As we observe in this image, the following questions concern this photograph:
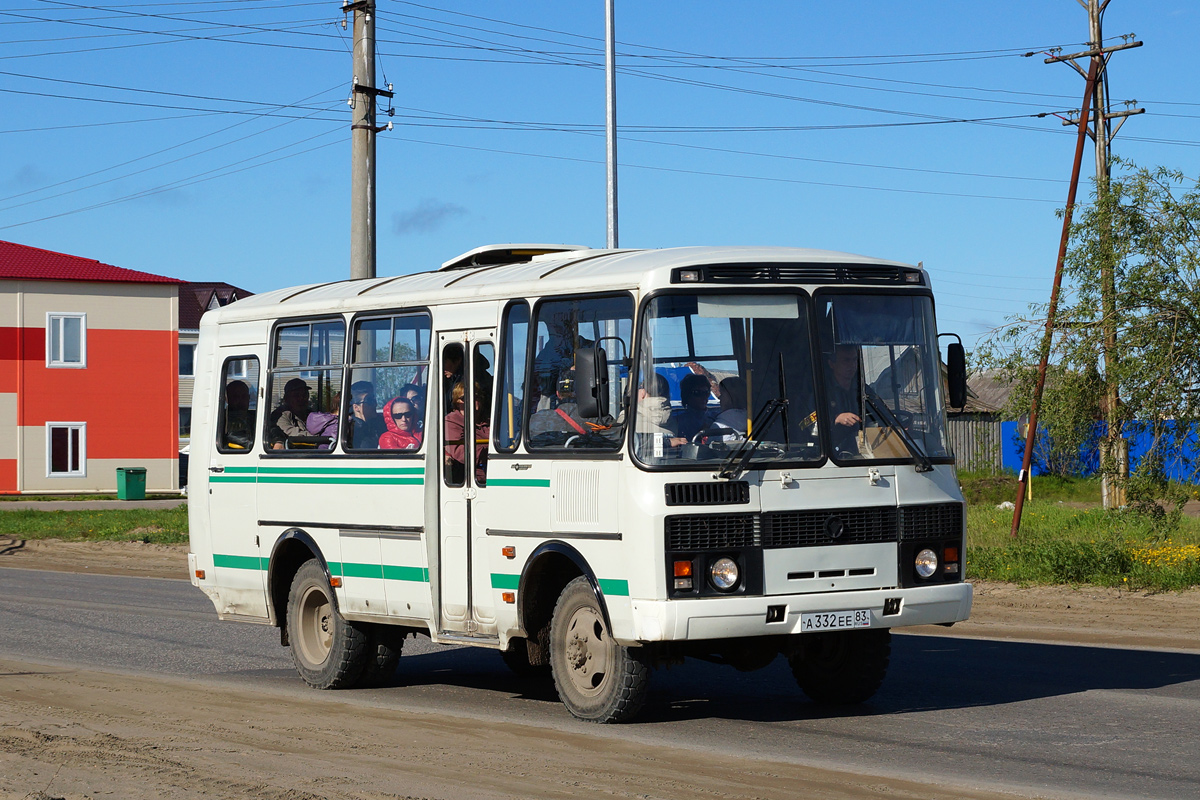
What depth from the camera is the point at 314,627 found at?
1270cm

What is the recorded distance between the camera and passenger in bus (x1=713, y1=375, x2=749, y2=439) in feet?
31.1

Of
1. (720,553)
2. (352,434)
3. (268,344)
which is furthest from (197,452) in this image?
(720,553)

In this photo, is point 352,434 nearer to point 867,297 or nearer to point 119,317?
point 867,297

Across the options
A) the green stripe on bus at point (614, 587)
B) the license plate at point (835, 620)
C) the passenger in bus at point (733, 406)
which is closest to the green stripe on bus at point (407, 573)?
the green stripe on bus at point (614, 587)

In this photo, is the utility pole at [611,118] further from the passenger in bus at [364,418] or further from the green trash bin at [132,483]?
the green trash bin at [132,483]

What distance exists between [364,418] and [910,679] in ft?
15.2

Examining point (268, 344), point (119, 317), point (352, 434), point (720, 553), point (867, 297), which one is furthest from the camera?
point (119, 317)

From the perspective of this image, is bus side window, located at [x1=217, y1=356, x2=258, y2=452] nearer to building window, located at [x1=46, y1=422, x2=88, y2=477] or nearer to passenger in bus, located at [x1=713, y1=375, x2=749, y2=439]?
passenger in bus, located at [x1=713, y1=375, x2=749, y2=439]

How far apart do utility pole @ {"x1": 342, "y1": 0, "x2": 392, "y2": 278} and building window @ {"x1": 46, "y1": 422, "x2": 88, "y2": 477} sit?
35.9 meters

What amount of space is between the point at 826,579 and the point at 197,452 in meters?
6.61

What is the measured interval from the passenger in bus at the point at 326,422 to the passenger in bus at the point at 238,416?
89 cm

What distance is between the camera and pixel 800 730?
9.71 meters

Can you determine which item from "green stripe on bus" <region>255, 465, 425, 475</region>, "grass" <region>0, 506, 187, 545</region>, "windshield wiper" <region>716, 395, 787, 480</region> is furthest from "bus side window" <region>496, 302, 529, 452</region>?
"grass" <region>0, 506, 187, 545</region>

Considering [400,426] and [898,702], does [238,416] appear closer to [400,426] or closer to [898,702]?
[400,426]
